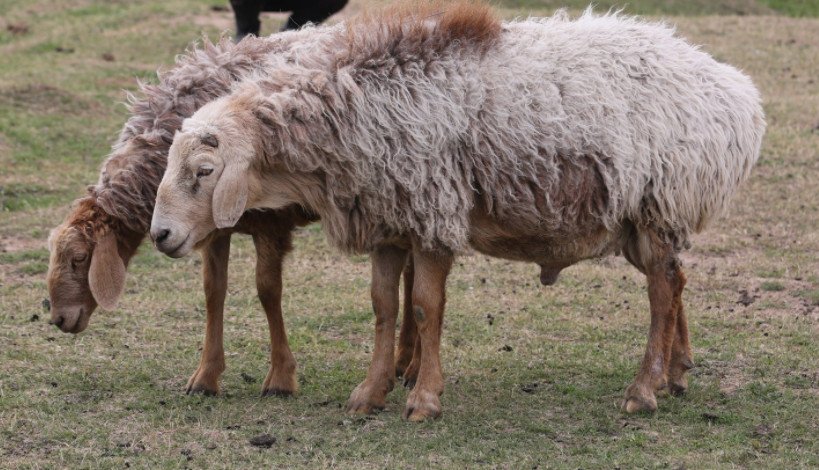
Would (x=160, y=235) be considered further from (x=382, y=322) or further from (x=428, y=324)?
(x=428, y=324)

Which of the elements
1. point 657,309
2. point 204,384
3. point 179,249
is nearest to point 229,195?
point 179,249

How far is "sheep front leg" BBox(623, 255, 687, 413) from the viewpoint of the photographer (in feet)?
22.4

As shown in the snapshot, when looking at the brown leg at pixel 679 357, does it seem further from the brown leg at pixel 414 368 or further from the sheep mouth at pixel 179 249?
Result: the sheep mouth at pixel 179 249

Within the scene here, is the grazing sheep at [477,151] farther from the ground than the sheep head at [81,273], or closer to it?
farther from the ground

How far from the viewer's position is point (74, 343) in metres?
7.99

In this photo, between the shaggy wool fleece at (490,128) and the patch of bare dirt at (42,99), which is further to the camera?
the patch of bare dirt at (42,99)

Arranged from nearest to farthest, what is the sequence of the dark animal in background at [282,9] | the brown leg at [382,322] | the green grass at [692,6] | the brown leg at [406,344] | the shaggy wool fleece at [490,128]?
the shaggy wool fleece at [490,128]
the brown leg at [382,322]
the brown leg at [406,344]
the dark animal in background at [282,9]
the green grass at [692,6]

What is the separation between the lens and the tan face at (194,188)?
5.97m

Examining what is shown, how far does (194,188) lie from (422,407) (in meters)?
1.70

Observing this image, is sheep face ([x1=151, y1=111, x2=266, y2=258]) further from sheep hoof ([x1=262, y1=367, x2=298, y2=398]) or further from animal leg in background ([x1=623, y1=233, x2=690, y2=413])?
animal leg in background ([x1=623, y1=233, x2=690, y2=413])

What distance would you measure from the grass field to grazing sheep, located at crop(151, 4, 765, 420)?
47 cm

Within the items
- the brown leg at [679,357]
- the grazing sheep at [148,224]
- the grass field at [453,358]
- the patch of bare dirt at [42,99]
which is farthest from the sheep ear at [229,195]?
the patch of bare dirt at [42,99]

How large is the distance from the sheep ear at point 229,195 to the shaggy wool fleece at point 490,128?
0.18 meters

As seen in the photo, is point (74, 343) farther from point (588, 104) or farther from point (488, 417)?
point (588, 104)
